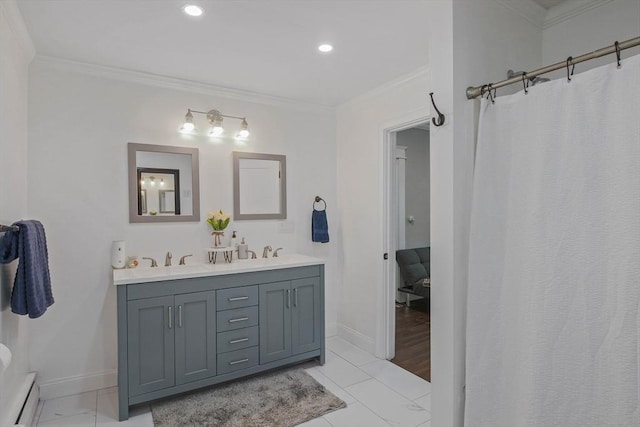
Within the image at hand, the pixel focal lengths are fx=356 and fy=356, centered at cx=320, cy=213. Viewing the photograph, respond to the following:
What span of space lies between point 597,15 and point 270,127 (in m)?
2.50

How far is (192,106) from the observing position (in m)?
3.05

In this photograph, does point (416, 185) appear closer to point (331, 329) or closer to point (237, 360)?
point (331, 329)

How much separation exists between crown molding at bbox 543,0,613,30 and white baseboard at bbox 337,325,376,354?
2.71 meters

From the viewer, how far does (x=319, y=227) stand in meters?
3.57

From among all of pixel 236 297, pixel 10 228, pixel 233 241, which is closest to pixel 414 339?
pixel 236 297

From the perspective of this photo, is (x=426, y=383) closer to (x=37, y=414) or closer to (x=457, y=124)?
(x=457, y=124)

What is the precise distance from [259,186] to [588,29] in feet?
8.47

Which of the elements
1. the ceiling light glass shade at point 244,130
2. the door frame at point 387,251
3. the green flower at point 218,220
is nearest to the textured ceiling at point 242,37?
the ceiling light glass shade at point 244,130

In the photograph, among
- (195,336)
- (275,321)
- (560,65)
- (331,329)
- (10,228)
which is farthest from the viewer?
(331,329)

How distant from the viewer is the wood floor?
10.1 feet

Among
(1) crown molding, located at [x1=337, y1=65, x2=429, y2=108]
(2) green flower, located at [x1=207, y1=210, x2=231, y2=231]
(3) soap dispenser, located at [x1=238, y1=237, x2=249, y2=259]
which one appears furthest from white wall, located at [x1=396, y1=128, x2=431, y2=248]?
(2) green flower, located at [x1=207, y1=210, x2=231, y2=231]

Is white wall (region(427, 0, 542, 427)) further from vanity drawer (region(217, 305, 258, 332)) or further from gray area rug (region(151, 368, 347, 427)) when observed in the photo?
vanity drawer (region(217, 305, 258, 332))

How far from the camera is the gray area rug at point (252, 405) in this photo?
2.26 m

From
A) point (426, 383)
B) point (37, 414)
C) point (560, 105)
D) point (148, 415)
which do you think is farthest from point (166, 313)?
point (560, 105)
